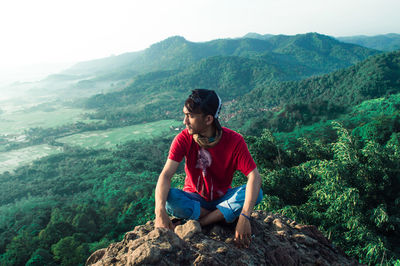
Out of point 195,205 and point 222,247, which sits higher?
point 195,205

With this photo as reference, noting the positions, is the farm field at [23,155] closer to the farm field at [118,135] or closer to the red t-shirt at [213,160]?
the farm field at [118,135]

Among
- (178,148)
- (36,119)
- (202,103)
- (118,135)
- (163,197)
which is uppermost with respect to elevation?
(202,103)

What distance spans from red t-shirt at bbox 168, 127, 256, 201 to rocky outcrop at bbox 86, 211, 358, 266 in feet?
1.10

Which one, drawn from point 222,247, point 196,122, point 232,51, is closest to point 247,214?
→ point 222,247

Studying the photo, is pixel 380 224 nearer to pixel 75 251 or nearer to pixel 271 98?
pixel 75 251

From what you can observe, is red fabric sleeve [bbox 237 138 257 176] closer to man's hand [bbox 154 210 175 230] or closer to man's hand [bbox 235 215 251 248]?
man's hand [bbox 235 215 251 248]

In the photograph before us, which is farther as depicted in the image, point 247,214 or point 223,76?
point 223,76

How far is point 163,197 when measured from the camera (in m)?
2.03

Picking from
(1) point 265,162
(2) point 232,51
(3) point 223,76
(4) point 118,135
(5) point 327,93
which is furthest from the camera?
(2) point 232,51

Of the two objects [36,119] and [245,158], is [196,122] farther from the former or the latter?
[36,119]

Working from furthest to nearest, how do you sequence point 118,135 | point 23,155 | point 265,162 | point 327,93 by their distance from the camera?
point 118,135
point 23,155
point 327,93
point 265,162

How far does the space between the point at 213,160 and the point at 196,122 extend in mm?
390

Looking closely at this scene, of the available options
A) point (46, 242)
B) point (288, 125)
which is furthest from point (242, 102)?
point (46, 242)

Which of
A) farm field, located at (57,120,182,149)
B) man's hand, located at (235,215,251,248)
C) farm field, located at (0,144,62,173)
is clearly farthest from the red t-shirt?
farm field, located at (0,144,62,173)
